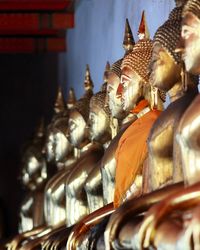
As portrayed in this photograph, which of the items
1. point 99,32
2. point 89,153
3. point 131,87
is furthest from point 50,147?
point 131,87

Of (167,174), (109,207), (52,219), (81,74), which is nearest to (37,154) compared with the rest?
(81,74)

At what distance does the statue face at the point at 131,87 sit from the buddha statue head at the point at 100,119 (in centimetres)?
95

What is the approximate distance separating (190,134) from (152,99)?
1342mm

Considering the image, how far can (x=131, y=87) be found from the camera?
227 inches

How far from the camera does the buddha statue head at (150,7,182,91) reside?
4.95 meters

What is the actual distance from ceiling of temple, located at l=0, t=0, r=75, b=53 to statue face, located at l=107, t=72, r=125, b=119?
14.0 ft

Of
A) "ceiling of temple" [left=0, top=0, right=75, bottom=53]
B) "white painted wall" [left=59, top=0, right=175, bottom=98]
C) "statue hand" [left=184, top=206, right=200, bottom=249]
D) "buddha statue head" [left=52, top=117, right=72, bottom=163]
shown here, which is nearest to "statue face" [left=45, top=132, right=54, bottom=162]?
"buddha statue head" [left=52, top=117, right=72, bottom=163]

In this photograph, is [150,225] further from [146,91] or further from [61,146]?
[61,146]

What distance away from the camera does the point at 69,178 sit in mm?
7254

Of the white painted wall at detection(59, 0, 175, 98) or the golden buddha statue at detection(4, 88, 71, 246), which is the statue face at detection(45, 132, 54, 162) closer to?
the golden buddha statue at detection(4, 88, 71, 246)

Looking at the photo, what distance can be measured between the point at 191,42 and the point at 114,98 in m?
1.74

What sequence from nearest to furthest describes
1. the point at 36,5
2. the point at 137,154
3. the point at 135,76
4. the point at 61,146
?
the point at 137,154, the point at 135,76, the point at 61,146, the point at 36,5

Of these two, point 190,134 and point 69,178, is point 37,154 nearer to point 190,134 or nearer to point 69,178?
point 69,178

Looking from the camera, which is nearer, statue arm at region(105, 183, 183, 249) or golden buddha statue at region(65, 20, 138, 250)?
statue arm at region(105, 183, 183, 249)
